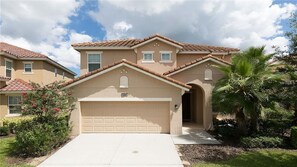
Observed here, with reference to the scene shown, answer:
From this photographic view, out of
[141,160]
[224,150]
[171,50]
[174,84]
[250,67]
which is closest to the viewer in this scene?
[141,160]

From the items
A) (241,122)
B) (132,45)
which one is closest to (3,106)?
(132,45)

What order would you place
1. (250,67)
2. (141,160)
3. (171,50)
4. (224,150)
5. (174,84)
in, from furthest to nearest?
(171,50)
(174,84)
(250,67)
(224,150)
(141,160)

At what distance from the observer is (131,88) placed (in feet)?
45.7

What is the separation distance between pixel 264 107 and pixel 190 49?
9567 mm

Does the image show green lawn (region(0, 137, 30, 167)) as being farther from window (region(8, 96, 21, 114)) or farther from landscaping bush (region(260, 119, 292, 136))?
landscaping bush (region(260, 119, 292, 136))

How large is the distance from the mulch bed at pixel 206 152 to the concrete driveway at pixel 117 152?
564 millimetres

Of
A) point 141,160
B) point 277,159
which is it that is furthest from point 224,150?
point 141,160

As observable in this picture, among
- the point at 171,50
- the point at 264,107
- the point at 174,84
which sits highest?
the point at 171,50

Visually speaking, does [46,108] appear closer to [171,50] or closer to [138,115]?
[138,115]

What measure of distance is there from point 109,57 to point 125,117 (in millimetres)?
7362

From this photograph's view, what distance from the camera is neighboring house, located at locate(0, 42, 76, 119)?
19.3 metres

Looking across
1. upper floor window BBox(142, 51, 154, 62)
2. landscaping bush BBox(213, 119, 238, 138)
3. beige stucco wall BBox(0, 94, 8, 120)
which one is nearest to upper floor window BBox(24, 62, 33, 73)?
beige stucco wall BBox(0, 94, 8, 120)

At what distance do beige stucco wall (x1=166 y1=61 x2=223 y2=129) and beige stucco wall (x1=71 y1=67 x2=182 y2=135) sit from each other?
7.54ft

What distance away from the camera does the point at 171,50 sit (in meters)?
18.7
